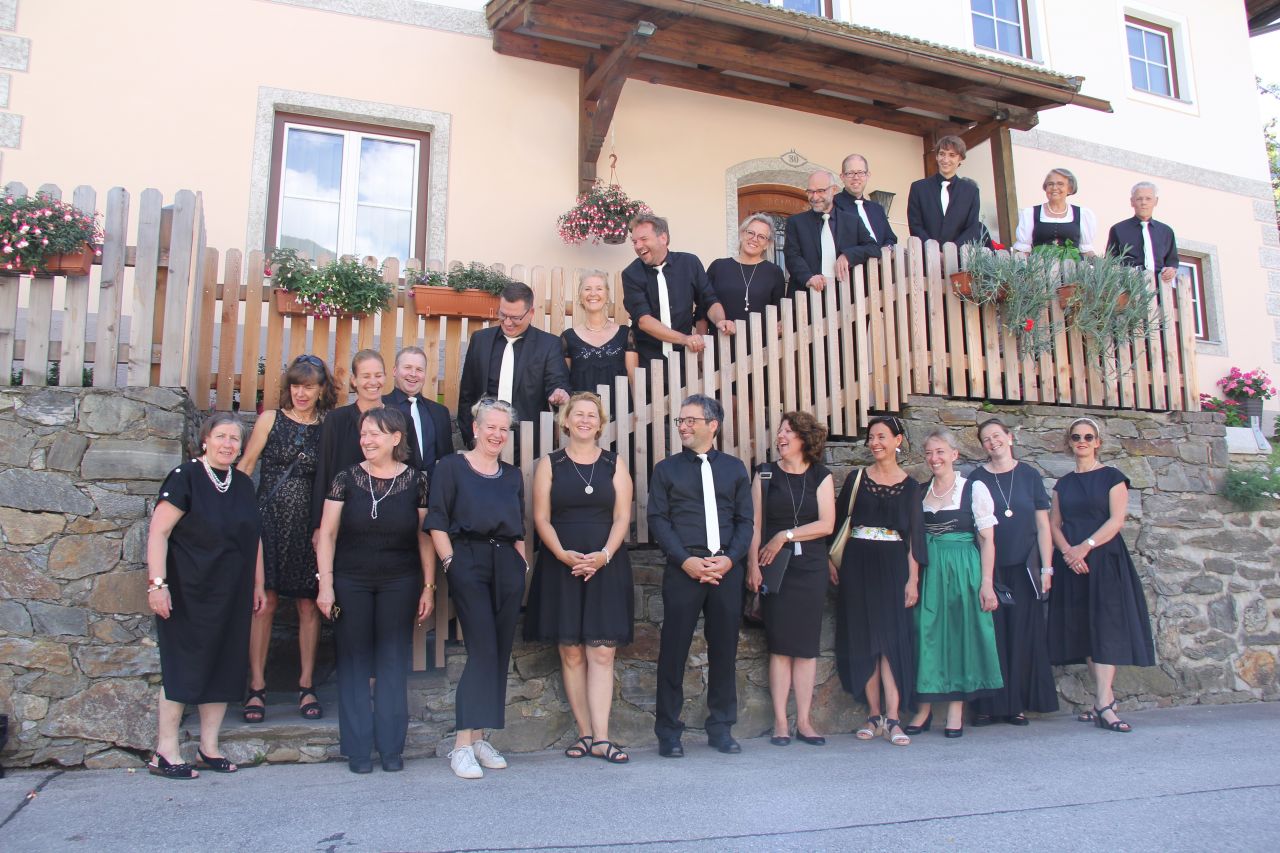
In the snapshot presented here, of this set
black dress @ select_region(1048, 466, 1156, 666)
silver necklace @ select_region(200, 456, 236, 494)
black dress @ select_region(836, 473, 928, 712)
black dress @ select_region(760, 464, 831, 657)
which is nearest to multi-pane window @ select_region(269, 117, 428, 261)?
silver necklace @ select_region(200, 456, 236, 494)

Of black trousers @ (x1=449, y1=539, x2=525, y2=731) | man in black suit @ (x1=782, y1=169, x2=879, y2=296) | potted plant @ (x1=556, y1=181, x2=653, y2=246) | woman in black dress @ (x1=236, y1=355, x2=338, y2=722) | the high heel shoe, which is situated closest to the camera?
black trousers @ (x1=449, y1=539, x2=525, y2=731)

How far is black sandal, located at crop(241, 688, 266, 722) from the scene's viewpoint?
4.59 metres

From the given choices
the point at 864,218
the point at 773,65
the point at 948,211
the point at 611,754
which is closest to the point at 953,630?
the point at 611,754

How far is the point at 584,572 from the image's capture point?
470cm

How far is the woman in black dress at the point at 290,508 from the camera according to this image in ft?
15.7

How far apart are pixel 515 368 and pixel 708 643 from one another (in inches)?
73.8

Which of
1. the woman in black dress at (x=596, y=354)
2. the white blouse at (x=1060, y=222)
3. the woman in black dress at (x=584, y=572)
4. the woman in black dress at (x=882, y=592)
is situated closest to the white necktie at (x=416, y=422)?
the woman in black dress at (x=584, y=572)

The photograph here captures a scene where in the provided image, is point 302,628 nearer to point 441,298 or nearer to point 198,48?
point 441,298

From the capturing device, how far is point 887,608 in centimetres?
536

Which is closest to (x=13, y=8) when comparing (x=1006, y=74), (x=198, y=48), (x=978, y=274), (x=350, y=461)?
(x=198, y=48)

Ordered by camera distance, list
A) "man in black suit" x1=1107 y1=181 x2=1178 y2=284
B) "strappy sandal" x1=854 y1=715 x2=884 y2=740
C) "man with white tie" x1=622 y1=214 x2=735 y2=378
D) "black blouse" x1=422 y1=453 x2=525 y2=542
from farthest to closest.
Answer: "man in black suit" x1=1107 y1=181 x2=1178 y2=284
"man with white tie" x1=622 y1=214 x2=735 y2=378
"strappy sandal" x1=854 y1=715 x2=884 y2=740
"black blouse" x1=422 y1=453 x2=525 y2=542

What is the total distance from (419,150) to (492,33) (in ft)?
3.87

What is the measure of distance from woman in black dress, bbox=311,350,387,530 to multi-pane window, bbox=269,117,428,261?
3.07 meters

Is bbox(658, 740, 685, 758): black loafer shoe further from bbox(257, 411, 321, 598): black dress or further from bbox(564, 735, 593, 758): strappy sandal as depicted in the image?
bbox(257, 411, 321, 598): black dress
